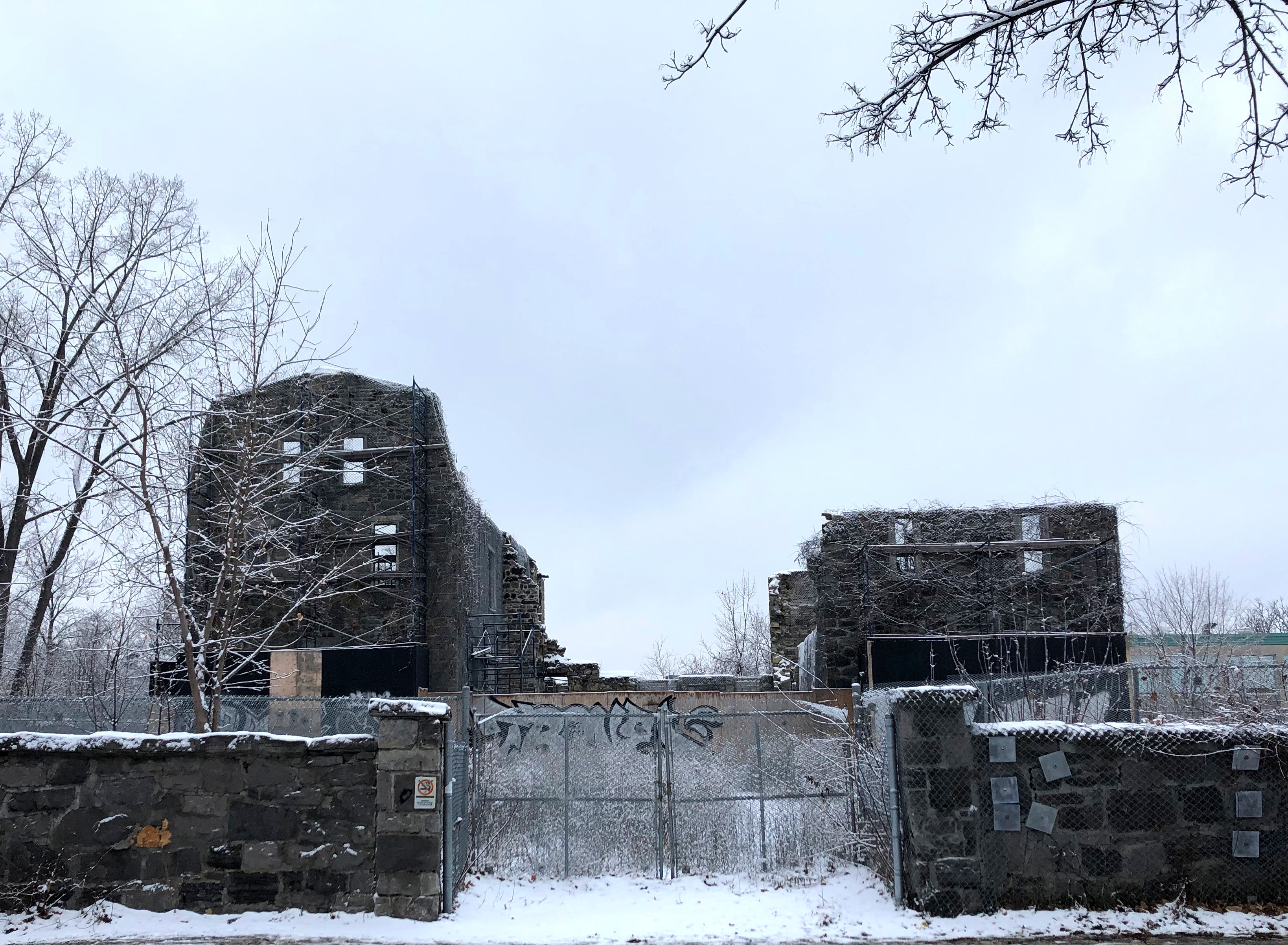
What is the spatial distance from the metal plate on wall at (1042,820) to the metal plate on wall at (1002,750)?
0.46m

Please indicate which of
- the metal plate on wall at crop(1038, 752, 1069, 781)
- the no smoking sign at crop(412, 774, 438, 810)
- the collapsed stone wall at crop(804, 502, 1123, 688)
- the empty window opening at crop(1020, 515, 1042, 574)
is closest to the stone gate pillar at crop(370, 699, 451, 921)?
the no smoking sign at crop(412, 774, 438, 810)

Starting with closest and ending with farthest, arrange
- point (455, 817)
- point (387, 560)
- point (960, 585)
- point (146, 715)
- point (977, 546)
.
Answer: point (455, 817), point (146, 715), point (977, 546), point (960, 585), point (387, 560)

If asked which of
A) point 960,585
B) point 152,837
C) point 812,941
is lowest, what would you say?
point 812,941

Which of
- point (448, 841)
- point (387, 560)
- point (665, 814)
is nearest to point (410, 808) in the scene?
point (448, 841)

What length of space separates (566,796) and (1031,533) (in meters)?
16.6

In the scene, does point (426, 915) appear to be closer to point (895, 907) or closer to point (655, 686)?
point (895, 907)

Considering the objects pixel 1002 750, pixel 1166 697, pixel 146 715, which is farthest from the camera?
pixel 146 715

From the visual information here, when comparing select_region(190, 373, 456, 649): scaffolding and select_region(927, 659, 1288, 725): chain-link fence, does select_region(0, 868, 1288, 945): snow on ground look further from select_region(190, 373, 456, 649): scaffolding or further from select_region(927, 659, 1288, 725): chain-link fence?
select_region(190, 373, 456, 649): scaffolding

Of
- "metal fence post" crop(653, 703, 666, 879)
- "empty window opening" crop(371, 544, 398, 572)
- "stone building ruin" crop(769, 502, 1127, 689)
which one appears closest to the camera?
"metal fence post" crop(653, 703, 666, 879)

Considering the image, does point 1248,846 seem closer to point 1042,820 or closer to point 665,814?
point 1042,820

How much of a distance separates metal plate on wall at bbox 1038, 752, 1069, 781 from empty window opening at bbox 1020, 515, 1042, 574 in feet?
50.4

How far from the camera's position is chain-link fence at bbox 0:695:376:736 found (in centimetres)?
1395

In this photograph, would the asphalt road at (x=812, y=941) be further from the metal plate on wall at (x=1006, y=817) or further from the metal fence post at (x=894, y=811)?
the metal plate on wall at (x=1006, y=817)

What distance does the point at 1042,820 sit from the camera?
8.21 meters
